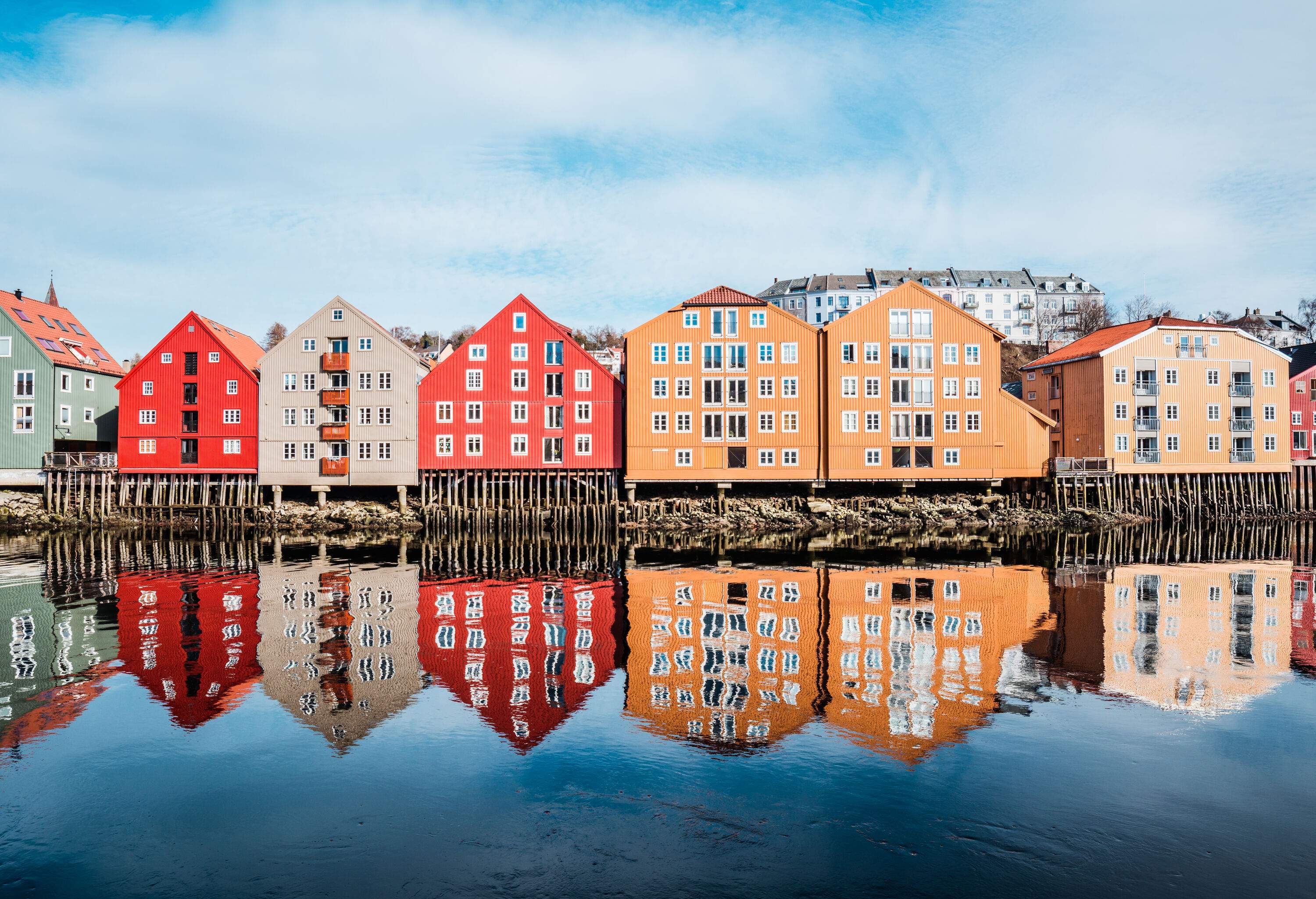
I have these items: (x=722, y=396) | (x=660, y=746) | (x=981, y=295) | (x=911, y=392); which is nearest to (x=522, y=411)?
(x=722, y=396)

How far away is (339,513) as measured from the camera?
171 feet

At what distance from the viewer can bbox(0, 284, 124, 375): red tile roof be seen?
57531mm

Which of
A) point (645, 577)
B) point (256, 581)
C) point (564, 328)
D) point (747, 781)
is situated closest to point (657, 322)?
point (564, 328)

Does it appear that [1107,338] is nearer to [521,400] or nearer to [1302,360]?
[1302,360]

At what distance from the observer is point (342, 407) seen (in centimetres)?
5319

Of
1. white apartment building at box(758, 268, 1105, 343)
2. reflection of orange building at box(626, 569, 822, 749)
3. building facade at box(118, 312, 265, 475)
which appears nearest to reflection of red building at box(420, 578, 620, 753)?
reflection of orange building at box(626, 569, 822, 749)

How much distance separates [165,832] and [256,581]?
22.3 m

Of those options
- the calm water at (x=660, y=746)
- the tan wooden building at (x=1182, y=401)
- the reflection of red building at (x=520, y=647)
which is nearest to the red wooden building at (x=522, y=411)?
the reflection of red building at (x=520, y=647)

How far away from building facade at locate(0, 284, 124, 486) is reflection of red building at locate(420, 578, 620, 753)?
4322 centimetres

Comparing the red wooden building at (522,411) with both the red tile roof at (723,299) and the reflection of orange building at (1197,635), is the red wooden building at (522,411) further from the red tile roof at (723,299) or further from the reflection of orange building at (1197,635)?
the reflection of orange building at (1197,635)

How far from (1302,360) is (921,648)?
66.5 meters

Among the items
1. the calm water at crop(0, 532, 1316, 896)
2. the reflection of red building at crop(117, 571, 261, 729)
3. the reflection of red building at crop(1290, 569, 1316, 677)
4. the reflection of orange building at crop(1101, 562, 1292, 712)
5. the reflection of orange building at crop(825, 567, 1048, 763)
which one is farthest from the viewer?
the reflection of red building at crop(1290, 569, 1316, 677)

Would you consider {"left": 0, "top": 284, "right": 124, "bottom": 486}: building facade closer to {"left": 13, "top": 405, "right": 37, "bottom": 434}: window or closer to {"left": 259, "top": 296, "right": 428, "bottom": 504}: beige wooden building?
{"left": 13, "top": 405, "right": 37, "bottom": 434}: window

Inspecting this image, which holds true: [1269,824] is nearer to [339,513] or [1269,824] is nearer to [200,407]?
[339,513]
